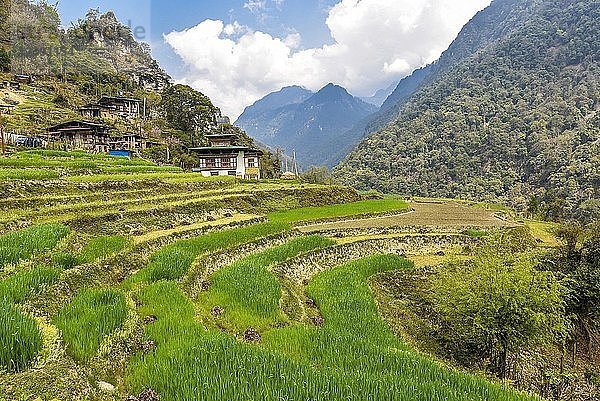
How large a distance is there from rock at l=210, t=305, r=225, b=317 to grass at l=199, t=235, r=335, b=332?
80 millimetres

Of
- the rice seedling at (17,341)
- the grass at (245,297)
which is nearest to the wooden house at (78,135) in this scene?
the grass at (245,297)

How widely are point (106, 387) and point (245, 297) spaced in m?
4.03

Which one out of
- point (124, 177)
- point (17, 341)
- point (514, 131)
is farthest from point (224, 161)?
point (514, 131)

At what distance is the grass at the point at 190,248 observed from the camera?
998 centimetres

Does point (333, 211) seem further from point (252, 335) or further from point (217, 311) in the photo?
point (252, 335)

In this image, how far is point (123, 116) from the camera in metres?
56.6

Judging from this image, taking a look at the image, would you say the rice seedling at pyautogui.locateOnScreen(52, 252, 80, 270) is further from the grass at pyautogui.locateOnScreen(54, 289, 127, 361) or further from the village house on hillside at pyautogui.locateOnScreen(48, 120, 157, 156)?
the village house on hillside at pyautogui.locateOnScreen(48, 120, 157, 156)

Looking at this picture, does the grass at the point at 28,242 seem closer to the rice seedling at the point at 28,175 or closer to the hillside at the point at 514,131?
the rice seedling at the point at 28,175

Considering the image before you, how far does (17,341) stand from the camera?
16.5 feet

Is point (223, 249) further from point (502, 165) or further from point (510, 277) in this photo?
point (502, 165)

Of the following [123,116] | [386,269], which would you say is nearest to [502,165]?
[123,116]

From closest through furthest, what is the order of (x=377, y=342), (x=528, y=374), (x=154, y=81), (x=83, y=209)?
(x=377, y=342) → (x=528, y=374) → (x=83, y=209) → (x=154, y=81)

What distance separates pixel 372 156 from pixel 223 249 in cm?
7757

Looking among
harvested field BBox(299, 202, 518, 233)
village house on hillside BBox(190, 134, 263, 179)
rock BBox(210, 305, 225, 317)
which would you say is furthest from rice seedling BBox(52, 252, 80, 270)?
village house on hillside BBox(190, 134, 263, 179)
